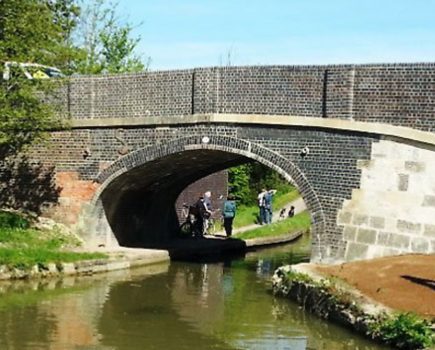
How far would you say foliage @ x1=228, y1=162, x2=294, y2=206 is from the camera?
103 ft

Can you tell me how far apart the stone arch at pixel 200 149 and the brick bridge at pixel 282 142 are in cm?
2

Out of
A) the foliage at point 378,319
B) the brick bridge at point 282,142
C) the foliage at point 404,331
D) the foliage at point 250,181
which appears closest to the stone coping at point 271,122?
the brick bridge at point 282,142

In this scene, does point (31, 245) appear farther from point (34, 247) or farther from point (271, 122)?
point (271, 122)

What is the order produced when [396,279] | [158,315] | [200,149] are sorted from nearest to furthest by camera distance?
[396,279], [158,315], [200,149]

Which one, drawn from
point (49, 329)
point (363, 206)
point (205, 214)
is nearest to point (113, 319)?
point (49, 329)

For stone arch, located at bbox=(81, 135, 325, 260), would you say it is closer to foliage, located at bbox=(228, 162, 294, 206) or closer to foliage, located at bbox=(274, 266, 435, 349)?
foliage, located at bbox=(274, 266, 435, 349)

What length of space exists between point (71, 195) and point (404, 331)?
10.4m

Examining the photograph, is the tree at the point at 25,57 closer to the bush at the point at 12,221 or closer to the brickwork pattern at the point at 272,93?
the brickwork pattern at the point at 272,93

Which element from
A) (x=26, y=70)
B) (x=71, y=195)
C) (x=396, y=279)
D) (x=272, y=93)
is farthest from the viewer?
(x=71, y=195)

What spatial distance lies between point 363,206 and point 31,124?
6.87 meters

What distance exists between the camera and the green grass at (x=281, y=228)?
2494 centimetres

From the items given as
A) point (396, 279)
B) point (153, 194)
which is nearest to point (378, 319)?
point (396, 279)

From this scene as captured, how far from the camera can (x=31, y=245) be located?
17.5m

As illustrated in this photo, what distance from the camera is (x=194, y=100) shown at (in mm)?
17906
